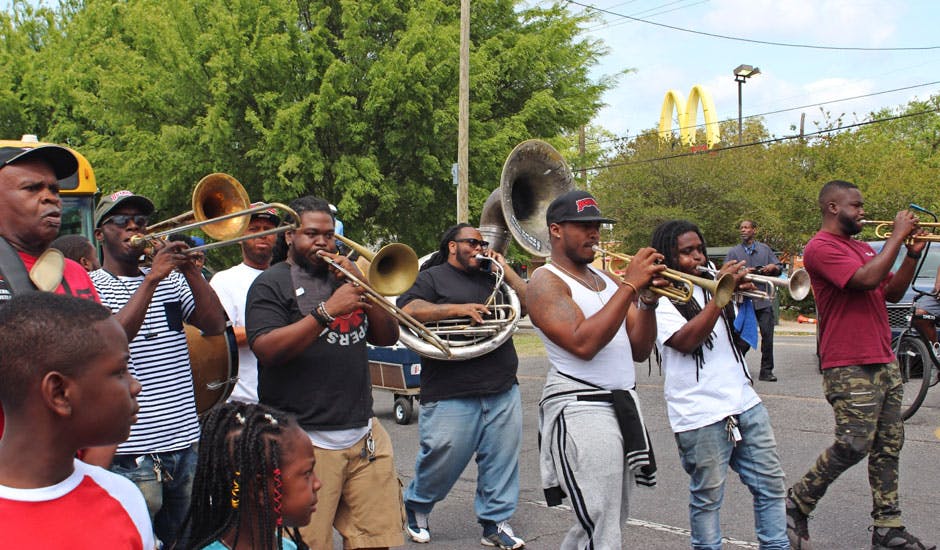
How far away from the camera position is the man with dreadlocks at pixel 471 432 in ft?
17.3

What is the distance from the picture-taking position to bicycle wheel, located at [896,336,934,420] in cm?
827

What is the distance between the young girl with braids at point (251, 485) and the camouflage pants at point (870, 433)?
320 cm

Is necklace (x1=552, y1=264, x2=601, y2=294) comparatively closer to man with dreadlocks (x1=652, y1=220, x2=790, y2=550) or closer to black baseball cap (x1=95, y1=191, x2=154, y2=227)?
man with dreadlocks (x1=652, y1=220, x2=790, y2=550)

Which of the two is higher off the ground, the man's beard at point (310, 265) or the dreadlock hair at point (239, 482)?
the man's beard at point (310, 265)

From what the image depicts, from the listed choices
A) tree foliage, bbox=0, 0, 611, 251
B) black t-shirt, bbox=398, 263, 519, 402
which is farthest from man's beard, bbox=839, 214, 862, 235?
tree foliage, bbox=0, 0, 611, 251

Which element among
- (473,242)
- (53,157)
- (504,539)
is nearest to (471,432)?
(504,539)

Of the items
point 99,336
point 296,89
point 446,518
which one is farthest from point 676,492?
point 296,89

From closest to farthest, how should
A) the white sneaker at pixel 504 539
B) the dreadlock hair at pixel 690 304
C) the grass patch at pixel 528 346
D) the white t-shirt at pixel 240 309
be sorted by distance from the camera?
the dreadlock hair at pixel 690 304 → the white t-shirt at pixel 240 309 → the white sneaker at pixel 504 539 → the grass patch at pixel 528 346

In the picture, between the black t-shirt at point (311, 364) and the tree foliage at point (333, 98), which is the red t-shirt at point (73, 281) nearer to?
the black t-shirt at point (311, 364)

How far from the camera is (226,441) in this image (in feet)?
9.00

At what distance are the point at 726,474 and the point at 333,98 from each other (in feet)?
43.8

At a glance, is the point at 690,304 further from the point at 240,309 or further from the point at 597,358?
the point at 240,309

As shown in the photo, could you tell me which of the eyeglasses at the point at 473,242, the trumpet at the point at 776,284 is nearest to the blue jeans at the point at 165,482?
the eyeglasses at the point at 473,242

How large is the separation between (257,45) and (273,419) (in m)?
14.5
